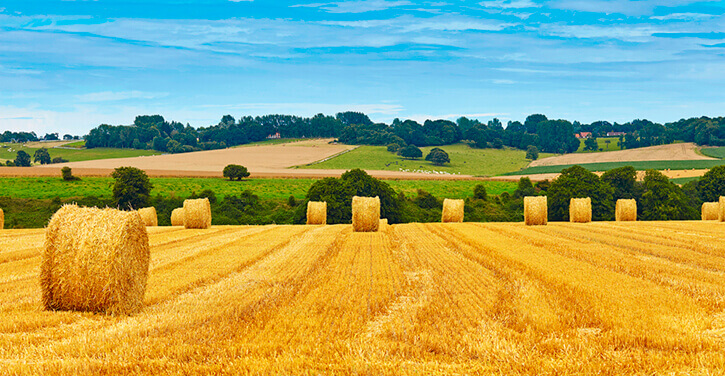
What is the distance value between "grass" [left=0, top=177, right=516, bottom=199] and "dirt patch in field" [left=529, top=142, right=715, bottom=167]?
45253mm

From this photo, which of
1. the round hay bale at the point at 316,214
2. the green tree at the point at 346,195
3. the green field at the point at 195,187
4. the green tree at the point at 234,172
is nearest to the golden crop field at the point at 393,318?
the round hay bale at the point at 316,214

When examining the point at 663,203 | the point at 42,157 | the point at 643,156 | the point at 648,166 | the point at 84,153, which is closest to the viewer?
the point at 663,203

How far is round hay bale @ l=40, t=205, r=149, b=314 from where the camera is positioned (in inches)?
289

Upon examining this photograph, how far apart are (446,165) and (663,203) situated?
2800 inches

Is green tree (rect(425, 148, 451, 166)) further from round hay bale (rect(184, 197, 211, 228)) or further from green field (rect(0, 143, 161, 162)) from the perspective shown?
round hay bale (rect(184, 197, 211, 228))

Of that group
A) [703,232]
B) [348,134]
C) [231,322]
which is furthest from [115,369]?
[348,134]

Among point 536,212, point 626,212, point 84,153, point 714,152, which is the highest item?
A: point 84,153

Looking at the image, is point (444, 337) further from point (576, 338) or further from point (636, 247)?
point (636, 247)

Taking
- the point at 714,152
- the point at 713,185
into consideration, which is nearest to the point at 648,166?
the point at 714,152

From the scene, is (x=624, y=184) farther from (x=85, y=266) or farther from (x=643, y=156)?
(x=643, y=156)

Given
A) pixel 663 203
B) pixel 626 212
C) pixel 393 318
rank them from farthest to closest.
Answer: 1. pixel 663 203
2. pixel 626 212
3. pixel 393 318

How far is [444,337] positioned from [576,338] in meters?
1.57

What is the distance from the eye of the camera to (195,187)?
60469 mm

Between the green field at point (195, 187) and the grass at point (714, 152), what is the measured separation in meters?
53.2
